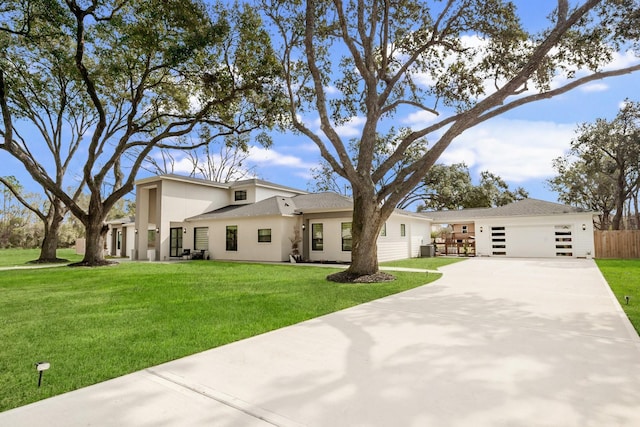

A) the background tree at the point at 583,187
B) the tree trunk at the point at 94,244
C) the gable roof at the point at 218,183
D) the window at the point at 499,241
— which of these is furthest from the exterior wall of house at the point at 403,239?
the background tree at the point at 583,187

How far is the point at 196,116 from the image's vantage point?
50.5ft

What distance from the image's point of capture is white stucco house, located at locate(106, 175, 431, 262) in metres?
16.7

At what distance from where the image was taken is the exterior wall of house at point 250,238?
16.9 m

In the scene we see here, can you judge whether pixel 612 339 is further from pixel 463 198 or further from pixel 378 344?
pixel 463 198

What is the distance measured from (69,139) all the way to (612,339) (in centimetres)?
2367

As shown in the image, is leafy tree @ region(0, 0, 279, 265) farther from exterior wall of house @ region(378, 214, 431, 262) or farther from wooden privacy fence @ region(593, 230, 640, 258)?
wooden privacy fence @ region(593, 230, 640, 258)

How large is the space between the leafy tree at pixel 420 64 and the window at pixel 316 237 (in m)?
5.85

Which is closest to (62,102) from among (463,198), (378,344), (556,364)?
(378,344)

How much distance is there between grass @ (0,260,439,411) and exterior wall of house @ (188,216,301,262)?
7.02 metres

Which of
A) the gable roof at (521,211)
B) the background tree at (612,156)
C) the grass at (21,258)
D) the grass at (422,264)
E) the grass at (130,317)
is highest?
the background tree at (612,156)

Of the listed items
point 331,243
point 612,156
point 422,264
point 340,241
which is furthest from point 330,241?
point 612,156

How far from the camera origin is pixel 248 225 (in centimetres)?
1811

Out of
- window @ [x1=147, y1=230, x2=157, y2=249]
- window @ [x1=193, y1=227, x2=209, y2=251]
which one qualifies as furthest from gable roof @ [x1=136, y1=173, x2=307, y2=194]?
window @ [x1=147, y1=230, x2=157, y2=249]

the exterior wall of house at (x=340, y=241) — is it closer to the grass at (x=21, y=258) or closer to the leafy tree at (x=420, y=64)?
the leafy tree at (x=420, y=64)
